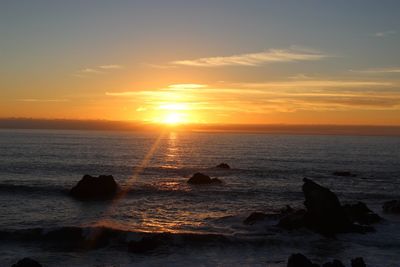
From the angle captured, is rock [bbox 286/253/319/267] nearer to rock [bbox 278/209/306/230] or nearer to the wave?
the wave

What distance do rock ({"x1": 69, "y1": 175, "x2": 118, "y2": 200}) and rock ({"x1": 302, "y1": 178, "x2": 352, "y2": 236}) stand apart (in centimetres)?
2631

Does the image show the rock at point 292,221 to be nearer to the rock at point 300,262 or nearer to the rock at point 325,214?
the rock at point 325,214

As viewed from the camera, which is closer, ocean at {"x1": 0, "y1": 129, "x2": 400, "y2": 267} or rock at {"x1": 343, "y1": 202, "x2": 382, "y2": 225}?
ocean at {"x1": 0, "y1": 129, "x2": 400, "y2": 267}

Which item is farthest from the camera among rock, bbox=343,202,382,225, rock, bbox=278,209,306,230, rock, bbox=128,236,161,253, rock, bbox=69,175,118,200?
rock, bbox=69,175,118,200

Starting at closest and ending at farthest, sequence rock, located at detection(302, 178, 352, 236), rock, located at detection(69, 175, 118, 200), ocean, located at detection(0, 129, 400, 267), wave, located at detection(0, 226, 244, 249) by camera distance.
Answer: ocean, located at detection(0, 129, 400, 267), wave, located at detection(0, 226, 244, 249), rock, located at detection(302, 178, 352, 236), rock, located at detection(69, 175, 118, 200)

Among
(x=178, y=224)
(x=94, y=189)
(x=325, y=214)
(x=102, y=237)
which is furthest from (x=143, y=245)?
(x=94, y=189)

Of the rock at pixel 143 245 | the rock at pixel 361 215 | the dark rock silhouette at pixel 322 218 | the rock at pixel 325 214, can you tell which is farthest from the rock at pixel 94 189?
the rock at pixel 361 215

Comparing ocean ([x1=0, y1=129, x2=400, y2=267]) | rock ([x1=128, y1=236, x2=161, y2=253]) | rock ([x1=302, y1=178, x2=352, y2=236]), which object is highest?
rock ([x1=302, y1=178, x2=352, y2=236])

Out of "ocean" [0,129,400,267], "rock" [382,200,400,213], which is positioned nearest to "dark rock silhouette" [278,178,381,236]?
"ocean" [0,129,400,267]

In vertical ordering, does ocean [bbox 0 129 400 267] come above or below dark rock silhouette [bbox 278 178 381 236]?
below

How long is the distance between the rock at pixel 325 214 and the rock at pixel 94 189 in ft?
86.3

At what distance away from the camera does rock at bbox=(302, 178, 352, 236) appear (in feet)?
115

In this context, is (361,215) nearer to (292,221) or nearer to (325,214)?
(325,214)

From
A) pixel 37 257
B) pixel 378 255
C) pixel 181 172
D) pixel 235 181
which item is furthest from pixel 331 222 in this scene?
pixel 181 172
